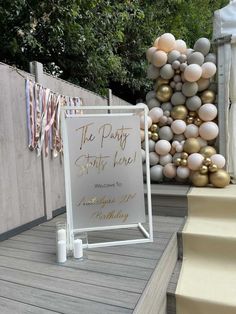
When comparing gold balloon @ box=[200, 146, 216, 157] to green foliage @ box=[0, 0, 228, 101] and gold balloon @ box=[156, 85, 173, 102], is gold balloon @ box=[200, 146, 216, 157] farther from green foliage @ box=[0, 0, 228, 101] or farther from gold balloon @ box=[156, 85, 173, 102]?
green foliage @ box=[0, 0, 228, 101]

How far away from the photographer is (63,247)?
A: 177cm

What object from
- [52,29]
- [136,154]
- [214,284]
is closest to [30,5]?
[52,29]

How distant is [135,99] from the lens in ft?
25.5

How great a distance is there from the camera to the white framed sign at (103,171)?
1.91 m

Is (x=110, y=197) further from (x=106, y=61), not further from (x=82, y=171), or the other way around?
(x=106, y=61)

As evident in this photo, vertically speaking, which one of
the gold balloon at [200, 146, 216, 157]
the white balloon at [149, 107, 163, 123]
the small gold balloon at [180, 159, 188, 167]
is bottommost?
the small gold balloon at [180, 159, 188, 167]

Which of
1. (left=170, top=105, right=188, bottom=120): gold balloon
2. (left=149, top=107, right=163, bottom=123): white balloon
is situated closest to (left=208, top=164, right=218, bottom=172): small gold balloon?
(left=170, top=105, right=188, bottom=120): gold balloon

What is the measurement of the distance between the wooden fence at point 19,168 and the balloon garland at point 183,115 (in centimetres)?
107

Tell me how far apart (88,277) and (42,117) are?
141 cm

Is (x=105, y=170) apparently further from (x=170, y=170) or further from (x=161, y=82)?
(x=161, y=82)

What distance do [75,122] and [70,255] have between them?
830mm

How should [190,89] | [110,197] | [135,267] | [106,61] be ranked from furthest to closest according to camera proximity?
[106,61] → [190,89] → [110,197] → [135,267]

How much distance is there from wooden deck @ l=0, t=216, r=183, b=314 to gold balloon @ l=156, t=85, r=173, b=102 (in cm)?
161

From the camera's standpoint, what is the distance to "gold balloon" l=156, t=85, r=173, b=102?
10.8ft
